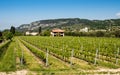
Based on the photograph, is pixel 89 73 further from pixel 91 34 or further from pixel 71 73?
pixel 91 34

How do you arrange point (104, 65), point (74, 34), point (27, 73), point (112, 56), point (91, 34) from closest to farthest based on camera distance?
point (27, 73)
point (104, 65)
point (112, 56)
point (91, 34)
point (74, 34)

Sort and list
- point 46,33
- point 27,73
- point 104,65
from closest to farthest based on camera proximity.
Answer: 1. point 27,73
2. point 104,65
3. point 46,33

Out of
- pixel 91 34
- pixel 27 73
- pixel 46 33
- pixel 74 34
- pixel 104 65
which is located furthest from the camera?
pixel 46 33

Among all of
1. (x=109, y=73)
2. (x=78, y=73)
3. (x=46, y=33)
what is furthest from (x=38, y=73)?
(x=46, y=33)

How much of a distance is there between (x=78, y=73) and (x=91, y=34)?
95455 millimetres

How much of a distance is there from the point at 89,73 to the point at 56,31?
4873 inches

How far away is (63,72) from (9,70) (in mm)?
3940

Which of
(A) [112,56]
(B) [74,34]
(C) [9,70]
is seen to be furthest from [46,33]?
(C) [9,70]

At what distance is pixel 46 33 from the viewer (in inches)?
5192

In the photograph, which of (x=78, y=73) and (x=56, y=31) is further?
(x=56, y=31)

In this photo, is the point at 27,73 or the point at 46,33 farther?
the point at 46,33

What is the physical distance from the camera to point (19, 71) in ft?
52.0

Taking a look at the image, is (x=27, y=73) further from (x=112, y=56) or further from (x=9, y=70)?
(x=112, y=56)

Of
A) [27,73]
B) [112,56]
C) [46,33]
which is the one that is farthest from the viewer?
[46,33]
